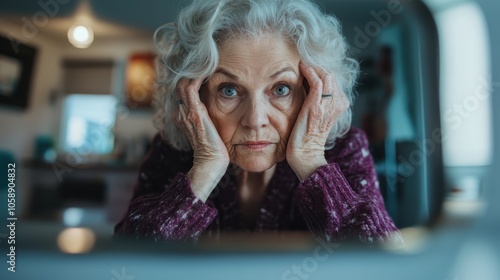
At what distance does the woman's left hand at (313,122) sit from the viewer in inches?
23.2

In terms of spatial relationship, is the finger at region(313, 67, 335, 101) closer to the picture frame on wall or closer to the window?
the window

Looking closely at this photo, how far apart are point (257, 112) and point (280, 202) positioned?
0.20 meters

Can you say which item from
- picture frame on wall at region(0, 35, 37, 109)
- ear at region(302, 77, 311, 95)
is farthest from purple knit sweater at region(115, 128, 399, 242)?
picture frame on wall at region(0, 35, 37, 109)

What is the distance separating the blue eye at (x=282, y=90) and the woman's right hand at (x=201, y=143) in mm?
114

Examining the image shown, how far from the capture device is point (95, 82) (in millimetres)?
633

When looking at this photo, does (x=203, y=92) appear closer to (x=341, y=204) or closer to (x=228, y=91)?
(x=228, y=91)

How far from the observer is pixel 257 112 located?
1.90ft

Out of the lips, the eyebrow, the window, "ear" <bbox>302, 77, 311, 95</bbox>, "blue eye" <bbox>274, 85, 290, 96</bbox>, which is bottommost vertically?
the lips

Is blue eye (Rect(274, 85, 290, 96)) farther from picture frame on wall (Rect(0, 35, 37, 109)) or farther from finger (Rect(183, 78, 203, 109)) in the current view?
picture frame on wall (Rect(0, 35, 37, 109))

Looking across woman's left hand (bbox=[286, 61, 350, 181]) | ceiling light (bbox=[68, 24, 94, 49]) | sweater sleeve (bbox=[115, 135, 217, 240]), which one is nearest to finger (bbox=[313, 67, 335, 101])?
woman's left hand (bbox=[286, 61, 350, 181])

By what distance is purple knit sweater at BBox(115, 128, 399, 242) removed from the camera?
1.93 feet

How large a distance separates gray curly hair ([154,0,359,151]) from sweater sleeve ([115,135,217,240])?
0.05 m

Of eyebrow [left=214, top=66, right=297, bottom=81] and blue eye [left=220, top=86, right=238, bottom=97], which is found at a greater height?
eyebrow [left=214, top=66, right=297, bottom=81]

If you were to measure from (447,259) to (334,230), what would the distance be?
265 millimetres
